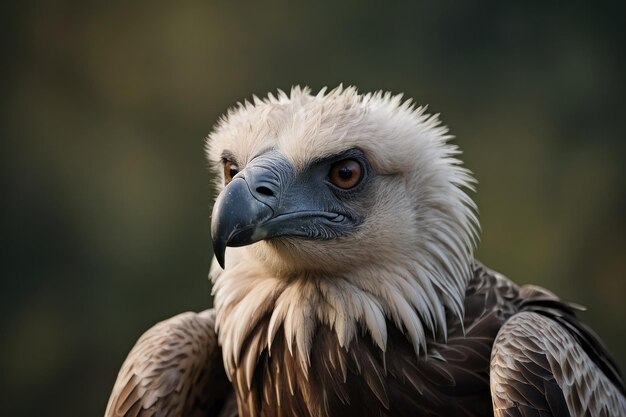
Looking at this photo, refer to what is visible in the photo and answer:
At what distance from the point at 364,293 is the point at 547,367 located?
0.49 m

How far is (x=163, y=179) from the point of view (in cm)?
537

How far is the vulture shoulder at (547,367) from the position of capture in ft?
6.79

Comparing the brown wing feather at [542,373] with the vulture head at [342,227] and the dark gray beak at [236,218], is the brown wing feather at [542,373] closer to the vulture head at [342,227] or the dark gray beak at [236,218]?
the vulture head at [342,227]

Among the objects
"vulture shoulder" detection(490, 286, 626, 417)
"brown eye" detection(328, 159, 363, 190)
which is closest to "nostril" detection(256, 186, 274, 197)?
"brown eye" detection(328, 159, 363, 190)

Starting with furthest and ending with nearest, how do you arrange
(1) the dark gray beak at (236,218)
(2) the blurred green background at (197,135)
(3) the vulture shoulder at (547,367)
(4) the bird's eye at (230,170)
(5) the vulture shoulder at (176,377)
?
(2) the blurred green background at (197,135) → (5) the vulture shoulder at (176,377) → (4) the bird's eye at (230,170) → (3) the vulture shoulder at (547,367) → (1) the dark gray beak at (236,218)

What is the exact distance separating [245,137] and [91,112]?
3485 mm

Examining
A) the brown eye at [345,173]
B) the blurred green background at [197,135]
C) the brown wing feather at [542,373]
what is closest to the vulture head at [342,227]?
the brown eye at [345,173]

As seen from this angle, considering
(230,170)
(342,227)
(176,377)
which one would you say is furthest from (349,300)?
(176,377)

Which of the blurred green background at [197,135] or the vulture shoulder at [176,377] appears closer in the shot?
the vulture shoulder at [176,377]

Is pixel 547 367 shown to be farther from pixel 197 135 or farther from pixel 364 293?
pixel 197 135

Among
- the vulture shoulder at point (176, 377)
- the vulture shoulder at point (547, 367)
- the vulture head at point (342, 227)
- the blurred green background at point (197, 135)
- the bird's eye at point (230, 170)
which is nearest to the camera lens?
the vulture shoulder at point (547, 367)

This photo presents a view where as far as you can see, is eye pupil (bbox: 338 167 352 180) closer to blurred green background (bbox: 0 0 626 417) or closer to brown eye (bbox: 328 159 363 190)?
brown eye (bbox: 328 159 363 190)

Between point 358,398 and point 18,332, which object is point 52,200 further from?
point 358,398

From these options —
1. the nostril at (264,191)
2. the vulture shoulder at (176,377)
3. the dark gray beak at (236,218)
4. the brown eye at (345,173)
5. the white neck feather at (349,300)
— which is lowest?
the vulture shoulder at (176,377)
